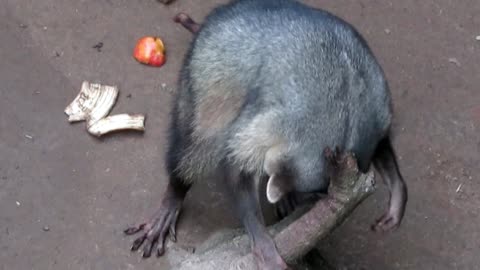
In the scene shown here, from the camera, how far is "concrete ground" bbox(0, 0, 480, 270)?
16.2 ft

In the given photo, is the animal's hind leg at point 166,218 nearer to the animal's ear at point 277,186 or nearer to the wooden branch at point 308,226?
the wooden branch at point 308,226

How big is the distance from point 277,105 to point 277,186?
14.0 inches

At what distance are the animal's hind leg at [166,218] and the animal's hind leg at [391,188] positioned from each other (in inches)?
43.8

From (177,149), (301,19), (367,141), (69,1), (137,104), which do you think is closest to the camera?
(367,141)

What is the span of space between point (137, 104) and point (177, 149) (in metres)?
0.87

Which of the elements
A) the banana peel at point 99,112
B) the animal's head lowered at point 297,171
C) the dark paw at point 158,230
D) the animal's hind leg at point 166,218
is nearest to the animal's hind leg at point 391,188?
the animal's head lowered at point 297,171

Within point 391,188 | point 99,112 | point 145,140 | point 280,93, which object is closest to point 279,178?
point 280,93

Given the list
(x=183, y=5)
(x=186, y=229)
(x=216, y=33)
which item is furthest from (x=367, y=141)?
(x=183, y=5)

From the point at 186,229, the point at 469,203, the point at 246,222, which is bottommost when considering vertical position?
the point at 186,229

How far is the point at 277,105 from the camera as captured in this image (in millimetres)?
3896

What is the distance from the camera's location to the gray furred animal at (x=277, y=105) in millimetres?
3807

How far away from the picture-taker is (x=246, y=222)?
156 inches

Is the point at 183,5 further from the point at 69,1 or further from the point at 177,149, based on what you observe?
the point at 177,149

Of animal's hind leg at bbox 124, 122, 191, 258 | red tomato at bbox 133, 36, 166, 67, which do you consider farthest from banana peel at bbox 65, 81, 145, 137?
animal's hind leg at bbox 124, 122, 191, 258
